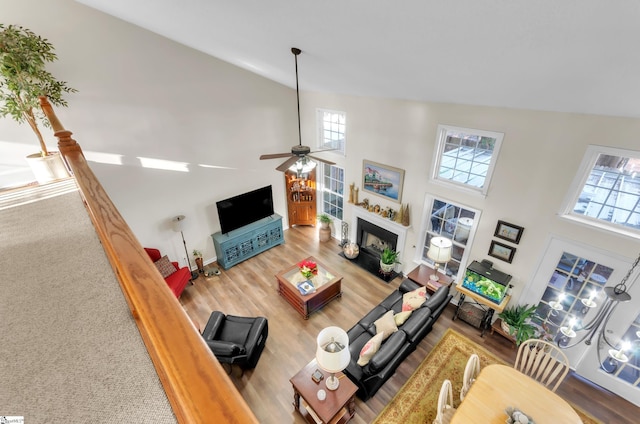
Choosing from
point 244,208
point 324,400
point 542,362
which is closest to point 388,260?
point 542,362

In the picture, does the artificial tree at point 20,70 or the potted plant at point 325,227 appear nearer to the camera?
the artificial tree at point 20,70

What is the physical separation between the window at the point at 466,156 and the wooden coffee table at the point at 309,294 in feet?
8.50

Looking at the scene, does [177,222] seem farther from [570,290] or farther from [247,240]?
[570,290]

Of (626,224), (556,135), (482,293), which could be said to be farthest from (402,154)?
(626,224)

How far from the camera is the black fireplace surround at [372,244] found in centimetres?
590

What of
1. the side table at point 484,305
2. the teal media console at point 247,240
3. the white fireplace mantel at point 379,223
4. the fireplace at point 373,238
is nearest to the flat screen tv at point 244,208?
the teal media console at point 247,240

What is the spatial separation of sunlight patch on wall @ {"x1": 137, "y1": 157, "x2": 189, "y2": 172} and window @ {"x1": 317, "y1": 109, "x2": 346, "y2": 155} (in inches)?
115

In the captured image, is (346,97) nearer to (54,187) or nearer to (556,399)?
(54,187)

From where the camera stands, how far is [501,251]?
14.2ft

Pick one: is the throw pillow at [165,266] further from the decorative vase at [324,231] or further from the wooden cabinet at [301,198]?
the decorative vase at [324,231]

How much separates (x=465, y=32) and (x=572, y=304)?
3957mm

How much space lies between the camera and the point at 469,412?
9.09 ft

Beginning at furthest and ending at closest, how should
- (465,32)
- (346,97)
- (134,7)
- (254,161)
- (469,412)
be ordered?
(254,161) < (346,97) < (134,7) < (469,412) < (465,32)

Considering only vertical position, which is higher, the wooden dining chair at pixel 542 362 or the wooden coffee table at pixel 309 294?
the wooden dining chair at pixel 542 362
